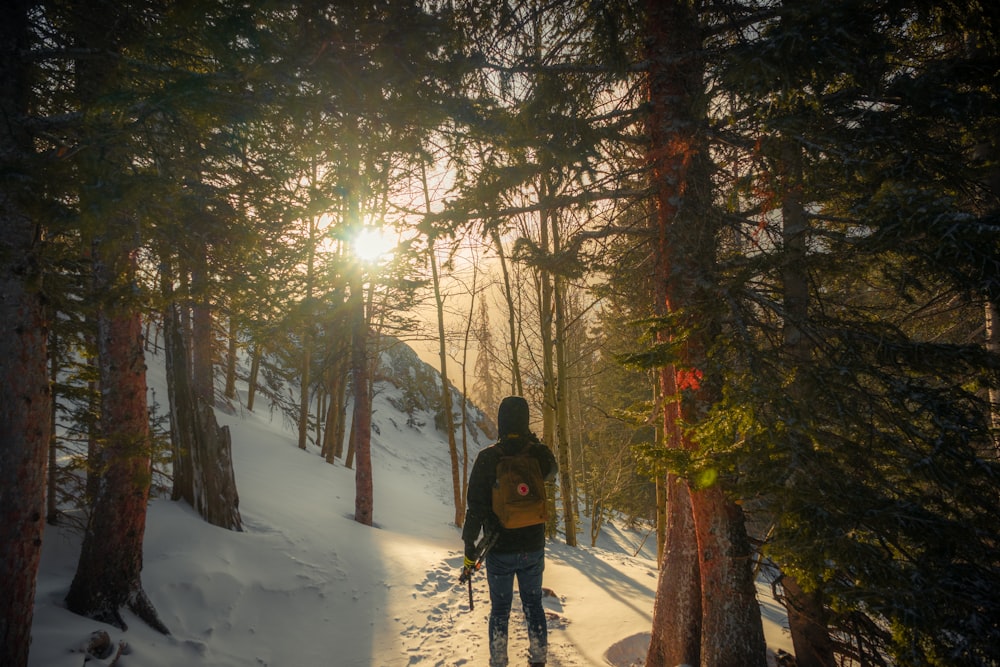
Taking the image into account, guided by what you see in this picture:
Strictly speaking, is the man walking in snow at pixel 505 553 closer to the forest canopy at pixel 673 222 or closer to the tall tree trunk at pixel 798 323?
the forest canopy at pixel 673 222

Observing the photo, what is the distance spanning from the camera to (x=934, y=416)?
85.9 inches

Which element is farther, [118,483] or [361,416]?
[361,416]

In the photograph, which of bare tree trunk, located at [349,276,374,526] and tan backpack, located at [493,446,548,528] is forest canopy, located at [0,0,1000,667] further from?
bare tree trunk, located at [349,276,374,526]

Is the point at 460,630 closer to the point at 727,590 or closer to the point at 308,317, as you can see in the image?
the point at 727,590

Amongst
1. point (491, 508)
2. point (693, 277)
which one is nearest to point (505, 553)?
point (491, 508)

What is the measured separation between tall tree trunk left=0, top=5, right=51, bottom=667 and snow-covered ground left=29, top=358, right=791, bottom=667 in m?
0.57

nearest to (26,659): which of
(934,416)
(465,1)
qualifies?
(934,416)

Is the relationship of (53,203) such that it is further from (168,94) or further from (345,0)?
(345,0)

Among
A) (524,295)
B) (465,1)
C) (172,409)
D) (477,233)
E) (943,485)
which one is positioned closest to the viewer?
(943,485)

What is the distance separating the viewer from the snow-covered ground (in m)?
4.27

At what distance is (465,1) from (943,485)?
5.30 metres

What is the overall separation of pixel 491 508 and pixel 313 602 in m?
3.31

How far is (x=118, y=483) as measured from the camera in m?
4.57

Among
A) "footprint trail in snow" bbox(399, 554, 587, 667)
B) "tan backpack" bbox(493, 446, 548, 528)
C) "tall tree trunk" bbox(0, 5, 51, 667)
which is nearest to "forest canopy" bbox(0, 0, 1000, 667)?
"tall tree trunk" bbox(0, 5, 51, 667)
